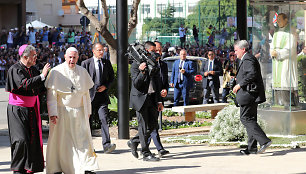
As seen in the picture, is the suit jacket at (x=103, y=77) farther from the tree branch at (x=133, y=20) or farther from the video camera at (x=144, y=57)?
the tree branch at (x=133, y=20)

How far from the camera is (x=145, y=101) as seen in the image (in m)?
9.86

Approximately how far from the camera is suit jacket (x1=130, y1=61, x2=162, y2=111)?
9773 mm

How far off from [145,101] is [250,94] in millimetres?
1781

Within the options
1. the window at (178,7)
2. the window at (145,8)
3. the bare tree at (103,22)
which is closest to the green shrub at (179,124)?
the bare tree at (103,22)

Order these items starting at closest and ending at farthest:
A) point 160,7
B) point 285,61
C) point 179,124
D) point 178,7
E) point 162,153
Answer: point 162,153 < point 285,61 < point 179,124 < point 160,7 < point 178,7

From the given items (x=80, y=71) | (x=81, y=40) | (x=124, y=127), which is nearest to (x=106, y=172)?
(x=80, y=71)

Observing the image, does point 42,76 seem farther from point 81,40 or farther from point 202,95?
point 81,40

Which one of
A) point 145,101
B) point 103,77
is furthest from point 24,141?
point 103,77

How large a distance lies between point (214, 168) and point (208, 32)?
107 feet

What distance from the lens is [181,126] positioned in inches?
576

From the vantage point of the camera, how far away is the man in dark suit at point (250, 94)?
407 inches

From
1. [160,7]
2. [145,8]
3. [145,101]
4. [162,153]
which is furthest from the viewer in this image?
[160,7]

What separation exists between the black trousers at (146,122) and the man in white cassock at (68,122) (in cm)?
140

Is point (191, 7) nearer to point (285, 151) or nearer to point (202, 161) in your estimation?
point (285, 151)
